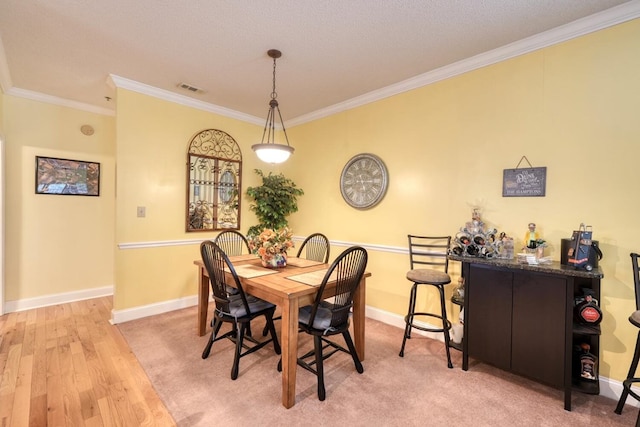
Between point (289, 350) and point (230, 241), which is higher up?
point (230, 241)

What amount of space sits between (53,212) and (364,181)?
4023 millimetres

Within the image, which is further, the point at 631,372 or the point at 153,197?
the point at 153,197

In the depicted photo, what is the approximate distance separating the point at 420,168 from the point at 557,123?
1.15m

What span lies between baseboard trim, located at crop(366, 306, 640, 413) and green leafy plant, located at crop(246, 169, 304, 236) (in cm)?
→ 184

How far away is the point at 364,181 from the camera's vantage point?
139 inches

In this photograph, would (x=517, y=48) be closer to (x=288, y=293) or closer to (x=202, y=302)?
(x=288, y=293)

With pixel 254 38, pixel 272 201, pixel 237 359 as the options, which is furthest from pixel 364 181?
pixel 237 359

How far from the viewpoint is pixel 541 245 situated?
6.98 ft

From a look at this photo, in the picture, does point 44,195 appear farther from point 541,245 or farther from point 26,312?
point 541,245

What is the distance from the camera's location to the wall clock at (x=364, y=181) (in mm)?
3360

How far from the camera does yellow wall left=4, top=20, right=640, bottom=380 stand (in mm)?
2039

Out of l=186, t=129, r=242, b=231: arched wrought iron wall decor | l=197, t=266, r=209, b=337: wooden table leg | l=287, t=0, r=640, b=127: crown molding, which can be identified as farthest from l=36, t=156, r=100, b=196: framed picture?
l=287, t=0, r=640, b=127: crown molding

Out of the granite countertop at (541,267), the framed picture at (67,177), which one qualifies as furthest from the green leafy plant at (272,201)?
→ the granite countertop at (541,267)

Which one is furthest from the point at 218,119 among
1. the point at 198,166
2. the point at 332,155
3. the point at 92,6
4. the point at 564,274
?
the point at 564,274
